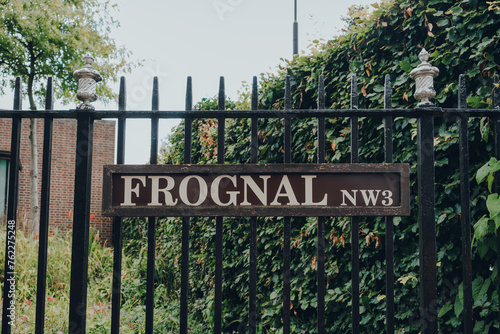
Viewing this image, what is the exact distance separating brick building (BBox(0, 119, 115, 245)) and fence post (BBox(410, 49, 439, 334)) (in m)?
10.8

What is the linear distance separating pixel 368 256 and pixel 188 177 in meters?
1.57

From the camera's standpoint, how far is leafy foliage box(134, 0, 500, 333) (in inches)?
103

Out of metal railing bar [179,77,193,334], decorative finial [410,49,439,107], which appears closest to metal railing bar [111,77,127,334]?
metal railing bar [179,77,193,334]

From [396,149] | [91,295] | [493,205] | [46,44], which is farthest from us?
[46,44]

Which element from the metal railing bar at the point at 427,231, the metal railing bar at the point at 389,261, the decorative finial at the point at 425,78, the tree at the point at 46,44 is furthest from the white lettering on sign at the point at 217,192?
the tree at the point at 46,44

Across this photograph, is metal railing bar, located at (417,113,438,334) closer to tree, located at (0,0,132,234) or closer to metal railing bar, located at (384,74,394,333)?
metal railing bar, located at (384,74,394,333)

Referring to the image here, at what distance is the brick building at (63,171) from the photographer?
473 inches

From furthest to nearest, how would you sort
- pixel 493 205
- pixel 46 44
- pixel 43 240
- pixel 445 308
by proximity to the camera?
pixel 46 44, pixel 445 308, pixel 43 240, pixel 493 205

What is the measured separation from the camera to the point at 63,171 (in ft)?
40.5

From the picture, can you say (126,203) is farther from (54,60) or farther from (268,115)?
(54,60)

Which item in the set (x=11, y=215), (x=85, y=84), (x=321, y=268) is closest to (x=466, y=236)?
(x=321, y=268)

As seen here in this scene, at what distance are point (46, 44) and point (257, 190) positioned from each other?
1001 centimetres

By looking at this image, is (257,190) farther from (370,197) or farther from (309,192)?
(370,197)

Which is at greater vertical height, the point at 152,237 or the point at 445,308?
the point at 152,237
